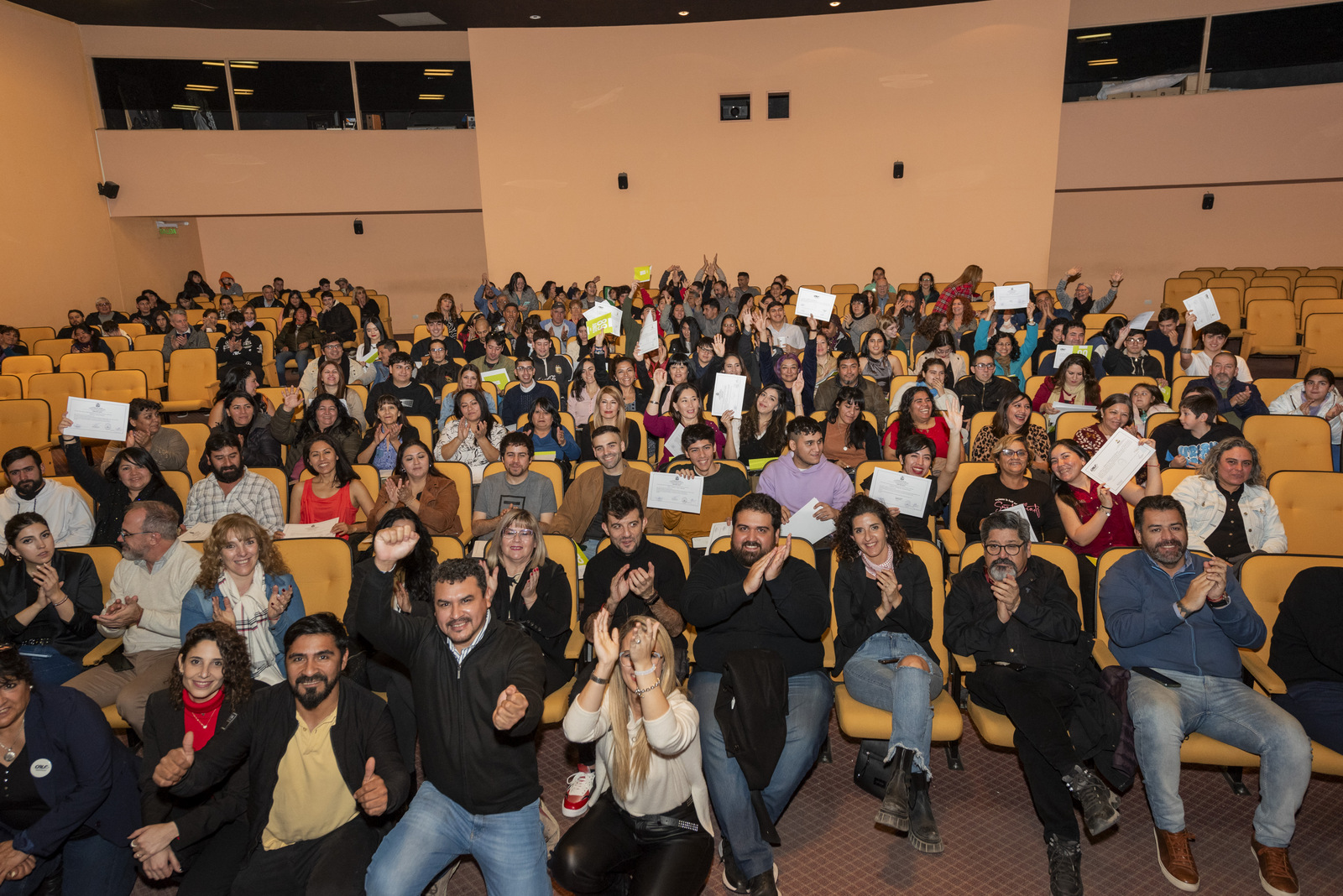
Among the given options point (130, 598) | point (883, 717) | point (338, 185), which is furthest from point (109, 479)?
point (338, 185)

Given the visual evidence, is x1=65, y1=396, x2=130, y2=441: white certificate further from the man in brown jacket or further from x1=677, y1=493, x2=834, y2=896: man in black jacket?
x1=677, y1=493, x2=834, y2=896: man in black jacket

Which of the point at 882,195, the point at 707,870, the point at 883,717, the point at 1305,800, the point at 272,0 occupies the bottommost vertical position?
the point at 1305,800

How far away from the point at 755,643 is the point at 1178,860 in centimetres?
166

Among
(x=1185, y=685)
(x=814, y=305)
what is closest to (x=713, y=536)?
(x=1185, y=685)

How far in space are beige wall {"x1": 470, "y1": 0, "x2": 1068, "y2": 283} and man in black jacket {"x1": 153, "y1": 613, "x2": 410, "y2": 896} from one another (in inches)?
450

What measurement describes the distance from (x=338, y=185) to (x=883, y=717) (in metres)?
14.5

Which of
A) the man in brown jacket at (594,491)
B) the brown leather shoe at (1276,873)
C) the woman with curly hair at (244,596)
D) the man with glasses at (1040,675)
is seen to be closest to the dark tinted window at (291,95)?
the man in brown jacket at (594,491)

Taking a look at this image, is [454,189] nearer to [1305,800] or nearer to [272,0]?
[272,0]

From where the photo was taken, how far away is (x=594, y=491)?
4.44 meters

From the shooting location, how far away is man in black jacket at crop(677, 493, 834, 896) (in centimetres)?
275

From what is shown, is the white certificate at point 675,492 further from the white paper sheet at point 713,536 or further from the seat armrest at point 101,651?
the seat armrest at point 101,651

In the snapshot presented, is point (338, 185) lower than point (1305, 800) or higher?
higher

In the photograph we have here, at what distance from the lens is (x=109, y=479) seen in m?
4.61

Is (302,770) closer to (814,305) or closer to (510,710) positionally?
(510,710)
